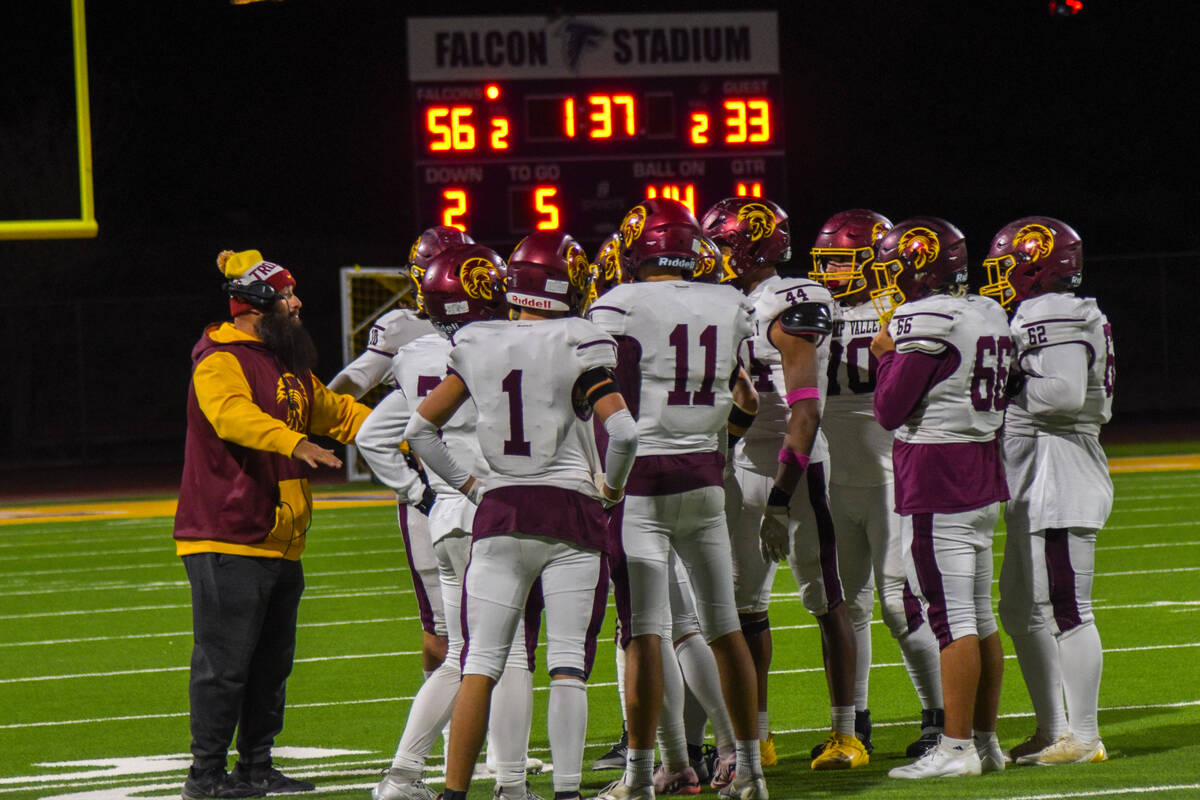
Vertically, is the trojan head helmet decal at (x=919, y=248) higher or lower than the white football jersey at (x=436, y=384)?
higher

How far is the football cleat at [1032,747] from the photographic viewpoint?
663 cm

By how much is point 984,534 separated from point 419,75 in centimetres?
1296

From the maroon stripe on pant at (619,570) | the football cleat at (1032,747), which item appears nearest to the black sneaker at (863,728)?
the football cleat at (1032,747)

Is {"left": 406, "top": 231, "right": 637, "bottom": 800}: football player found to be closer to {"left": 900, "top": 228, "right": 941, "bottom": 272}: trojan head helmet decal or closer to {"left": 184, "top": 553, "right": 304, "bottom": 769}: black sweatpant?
{"left": 184, "top": 553, "right": 304, "bottom": 769}: black sweatpant

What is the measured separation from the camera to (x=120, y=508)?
20.6 m

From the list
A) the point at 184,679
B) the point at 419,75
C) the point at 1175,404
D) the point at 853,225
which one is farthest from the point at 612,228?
the point at 1175,404

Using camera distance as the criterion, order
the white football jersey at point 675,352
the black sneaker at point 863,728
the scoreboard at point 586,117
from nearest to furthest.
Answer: the white football jersey at point 675,352
the black sneaker at point 863,728
the scoreboard at point 586,117

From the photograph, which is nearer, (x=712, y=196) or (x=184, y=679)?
(x=184, y=679)

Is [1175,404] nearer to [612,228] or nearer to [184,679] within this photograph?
[612,228]

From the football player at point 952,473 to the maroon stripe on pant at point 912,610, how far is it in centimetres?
19

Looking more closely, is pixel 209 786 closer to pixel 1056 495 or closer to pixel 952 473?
pixel 952 473

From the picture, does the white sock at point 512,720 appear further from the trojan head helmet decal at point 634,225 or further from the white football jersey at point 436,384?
the trojan head helmet decal at point 634,225

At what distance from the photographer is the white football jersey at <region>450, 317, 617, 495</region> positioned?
18.1ft

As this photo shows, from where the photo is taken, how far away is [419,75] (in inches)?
725
